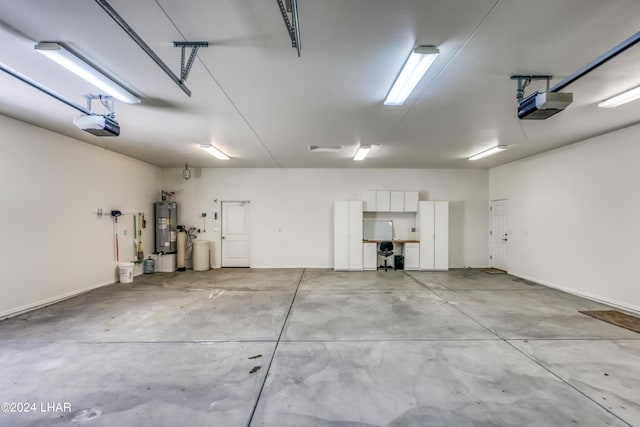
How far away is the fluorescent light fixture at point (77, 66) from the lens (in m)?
2.06

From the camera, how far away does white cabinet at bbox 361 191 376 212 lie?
23.9ft

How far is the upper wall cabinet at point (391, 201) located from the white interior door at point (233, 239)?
3.65 meters

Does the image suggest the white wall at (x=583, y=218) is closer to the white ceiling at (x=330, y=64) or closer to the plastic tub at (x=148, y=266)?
the white ceiling at (x=330, y=64)

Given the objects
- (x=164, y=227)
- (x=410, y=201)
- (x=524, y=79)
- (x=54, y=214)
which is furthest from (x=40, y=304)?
(x=410, y=201)

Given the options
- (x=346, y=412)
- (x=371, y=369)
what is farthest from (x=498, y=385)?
(x=346, y=412)

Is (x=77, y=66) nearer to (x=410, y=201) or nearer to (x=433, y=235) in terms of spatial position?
(x=410, y=201)

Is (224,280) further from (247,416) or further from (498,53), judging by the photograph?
(498,53)

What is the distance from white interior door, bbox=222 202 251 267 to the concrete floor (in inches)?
110

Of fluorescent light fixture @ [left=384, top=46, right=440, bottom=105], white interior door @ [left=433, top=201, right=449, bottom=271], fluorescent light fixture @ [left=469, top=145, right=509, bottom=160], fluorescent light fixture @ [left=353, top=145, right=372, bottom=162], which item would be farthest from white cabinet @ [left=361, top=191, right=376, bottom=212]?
fluorescent light fixture @ [left=384, top=46, right=440, bottom=105]

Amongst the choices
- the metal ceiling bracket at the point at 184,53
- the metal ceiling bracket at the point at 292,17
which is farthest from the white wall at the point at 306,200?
the metal ceiling bracket at the point at 292,17

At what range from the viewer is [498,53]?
223 cm

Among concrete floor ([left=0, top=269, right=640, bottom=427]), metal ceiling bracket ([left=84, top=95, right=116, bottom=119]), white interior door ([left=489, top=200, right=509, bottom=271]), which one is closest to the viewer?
concrete floor ([left=0, top=269, right=640, bottom=427])

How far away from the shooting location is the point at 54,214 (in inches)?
177

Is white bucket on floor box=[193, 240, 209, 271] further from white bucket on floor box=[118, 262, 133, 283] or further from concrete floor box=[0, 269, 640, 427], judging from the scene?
concrete floor box=[0, 269, 640, 427]
